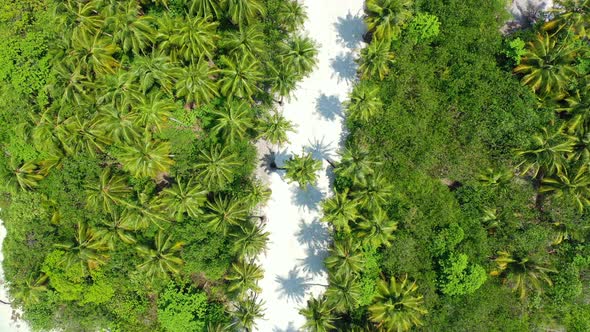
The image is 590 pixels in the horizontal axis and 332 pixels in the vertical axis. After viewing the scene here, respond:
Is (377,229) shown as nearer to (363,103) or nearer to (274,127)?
(363,103)

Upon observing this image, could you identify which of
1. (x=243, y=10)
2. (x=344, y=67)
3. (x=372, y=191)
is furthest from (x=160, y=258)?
(x=344, y=67)

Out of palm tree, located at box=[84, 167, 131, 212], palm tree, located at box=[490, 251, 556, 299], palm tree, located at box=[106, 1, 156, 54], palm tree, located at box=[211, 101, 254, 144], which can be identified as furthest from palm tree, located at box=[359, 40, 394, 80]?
palm tree, located at box=[84, 167, 131, 212]

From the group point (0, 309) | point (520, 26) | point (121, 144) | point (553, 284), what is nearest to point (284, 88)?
point (121, 144)

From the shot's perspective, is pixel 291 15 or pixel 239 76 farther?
pixel 291 15

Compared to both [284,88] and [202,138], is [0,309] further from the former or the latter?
[284,88]

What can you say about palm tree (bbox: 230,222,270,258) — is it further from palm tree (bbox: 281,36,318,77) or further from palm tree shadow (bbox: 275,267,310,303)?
palm tree (bbox: 281,36,318,77)

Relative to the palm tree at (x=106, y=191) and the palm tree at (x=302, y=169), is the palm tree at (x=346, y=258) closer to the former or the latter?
the palm tree at (x=302, y=169)

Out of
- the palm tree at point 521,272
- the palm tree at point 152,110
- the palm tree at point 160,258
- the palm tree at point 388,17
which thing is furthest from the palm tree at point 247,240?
the palm tree at point 521,272
